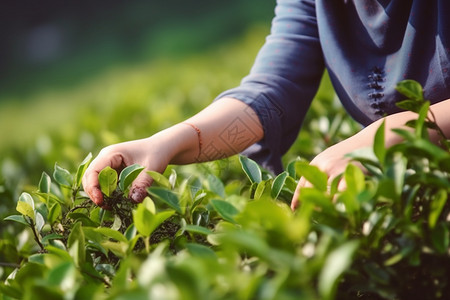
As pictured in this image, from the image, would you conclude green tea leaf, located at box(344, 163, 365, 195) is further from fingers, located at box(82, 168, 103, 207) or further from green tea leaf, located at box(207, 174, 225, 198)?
fingers, located at box(82, 168, 103, 207)

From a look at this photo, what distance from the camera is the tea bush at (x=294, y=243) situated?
0.58 meters

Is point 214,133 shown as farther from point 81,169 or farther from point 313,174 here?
point 313,174

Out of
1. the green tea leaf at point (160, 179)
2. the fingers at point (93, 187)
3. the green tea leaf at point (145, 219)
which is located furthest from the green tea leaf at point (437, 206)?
Result: the fingers at point (93, 187)

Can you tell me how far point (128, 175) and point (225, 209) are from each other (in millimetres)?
265

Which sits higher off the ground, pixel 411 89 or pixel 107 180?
pixel 411 89

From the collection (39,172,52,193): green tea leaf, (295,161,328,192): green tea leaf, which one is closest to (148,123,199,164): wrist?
(39,172,52,193): green tea leaf

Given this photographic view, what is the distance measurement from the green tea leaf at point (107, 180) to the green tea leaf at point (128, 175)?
0.04 ft

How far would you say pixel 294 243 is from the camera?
706mm

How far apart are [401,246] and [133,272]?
39 cm

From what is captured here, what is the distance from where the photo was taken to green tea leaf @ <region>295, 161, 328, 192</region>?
80 centimetres

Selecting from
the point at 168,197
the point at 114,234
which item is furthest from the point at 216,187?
the point at 114,234

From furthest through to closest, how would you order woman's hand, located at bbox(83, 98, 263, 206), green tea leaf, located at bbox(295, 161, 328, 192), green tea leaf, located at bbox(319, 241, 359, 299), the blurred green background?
1. the blurred green background
2. woman's hand, located at bbox(83, 98, 263, 206)
3. green tea leaf, located at bbox(295, 161, 328, 192)
4. green tea leaf, located at bbox(319, 241, 359, 299)

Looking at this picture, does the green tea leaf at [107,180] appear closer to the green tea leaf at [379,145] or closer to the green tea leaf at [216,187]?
the green tea leaf at [216,187]

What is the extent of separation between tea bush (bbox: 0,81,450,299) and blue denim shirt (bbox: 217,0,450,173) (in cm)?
50
